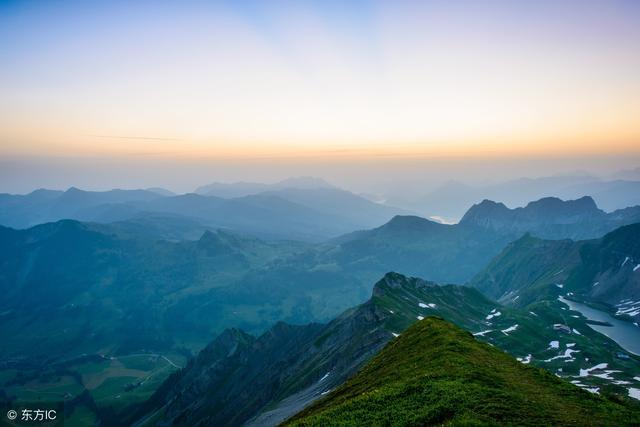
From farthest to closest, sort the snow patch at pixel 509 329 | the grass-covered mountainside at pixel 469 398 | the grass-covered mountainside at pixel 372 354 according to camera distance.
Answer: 1. the snow patch at pixel 509 329
2. the grass-covered mountainside at pixel 372 354
3. the grass-covered mountainside at pixel 469 398

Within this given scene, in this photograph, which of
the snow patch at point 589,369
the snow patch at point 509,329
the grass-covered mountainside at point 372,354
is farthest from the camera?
the snow patch at point 509,329

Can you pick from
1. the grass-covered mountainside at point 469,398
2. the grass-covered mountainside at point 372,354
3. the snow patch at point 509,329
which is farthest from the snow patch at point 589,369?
the grass-covered mountainside at point 469,398

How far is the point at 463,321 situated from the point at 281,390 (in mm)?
90506

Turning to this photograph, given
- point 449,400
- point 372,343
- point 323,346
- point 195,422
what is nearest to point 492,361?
point 449,400

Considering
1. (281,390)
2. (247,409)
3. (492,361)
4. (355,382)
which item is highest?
(492,361)

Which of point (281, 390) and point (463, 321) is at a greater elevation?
point (463, 321)

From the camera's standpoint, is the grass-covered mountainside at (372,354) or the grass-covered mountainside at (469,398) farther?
the grass-covered mountainside at (372,354)

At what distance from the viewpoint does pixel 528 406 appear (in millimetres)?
36688

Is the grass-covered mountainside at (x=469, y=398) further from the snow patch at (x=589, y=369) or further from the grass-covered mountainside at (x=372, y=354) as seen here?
the snow patch at (x=589, y=369)

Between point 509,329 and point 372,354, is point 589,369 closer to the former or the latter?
point 509,329

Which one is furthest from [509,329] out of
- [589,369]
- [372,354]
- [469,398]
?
[469,398]

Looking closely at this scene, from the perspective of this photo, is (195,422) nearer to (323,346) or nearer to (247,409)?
(247,409)

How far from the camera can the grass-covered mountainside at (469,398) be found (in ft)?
116

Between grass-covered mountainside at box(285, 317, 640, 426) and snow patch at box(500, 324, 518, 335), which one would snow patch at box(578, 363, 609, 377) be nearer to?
snow patch at box(500, 324, 518, 335)
